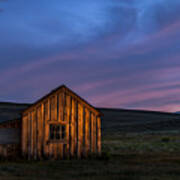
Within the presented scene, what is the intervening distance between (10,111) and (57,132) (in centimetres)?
7217

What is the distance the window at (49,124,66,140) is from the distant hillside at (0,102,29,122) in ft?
183

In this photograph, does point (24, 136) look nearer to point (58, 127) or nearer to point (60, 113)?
point (58, 127)

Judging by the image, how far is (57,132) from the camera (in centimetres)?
2323

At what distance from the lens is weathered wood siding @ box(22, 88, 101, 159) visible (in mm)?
22703

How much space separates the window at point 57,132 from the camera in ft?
75.8

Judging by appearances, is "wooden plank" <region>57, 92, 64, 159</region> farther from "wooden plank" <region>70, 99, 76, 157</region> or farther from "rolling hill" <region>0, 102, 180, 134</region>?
"rolling hill" <region>0, 102, 180, 134</region>

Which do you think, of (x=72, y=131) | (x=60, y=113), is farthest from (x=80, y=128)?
(x=60, y=113)

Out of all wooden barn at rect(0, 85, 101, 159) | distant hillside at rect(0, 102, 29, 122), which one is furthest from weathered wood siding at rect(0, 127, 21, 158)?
distant hillside at rect(0, 102, 29, 122)

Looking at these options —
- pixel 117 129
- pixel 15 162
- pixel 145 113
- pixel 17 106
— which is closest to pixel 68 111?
pixel 15 162

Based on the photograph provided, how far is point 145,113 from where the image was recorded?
115375mm

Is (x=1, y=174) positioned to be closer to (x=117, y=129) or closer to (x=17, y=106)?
(x=117, y=129)

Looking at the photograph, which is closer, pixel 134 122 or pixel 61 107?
pixel 61 107

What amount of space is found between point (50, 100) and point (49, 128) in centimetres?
184

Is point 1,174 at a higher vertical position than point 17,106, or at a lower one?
lower
